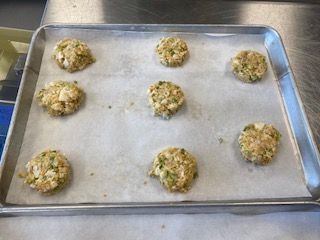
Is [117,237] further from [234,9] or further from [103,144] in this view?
[234,9]

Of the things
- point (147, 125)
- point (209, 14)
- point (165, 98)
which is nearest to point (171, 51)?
point (165, 98)

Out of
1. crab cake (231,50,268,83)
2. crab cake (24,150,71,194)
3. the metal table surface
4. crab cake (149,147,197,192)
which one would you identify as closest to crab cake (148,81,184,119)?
crab cake (149,147,197,192)

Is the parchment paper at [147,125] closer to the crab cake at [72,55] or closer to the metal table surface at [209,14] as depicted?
the crab cake at [72,55]

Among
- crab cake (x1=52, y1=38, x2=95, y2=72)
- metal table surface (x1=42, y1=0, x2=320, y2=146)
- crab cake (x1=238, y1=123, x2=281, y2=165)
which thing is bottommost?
crab cake (x1=238, y1=123, x2=281, y2=165)

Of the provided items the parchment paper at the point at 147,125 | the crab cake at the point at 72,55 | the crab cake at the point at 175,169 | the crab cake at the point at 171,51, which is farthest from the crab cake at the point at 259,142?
the crab cake at the point at 72,55

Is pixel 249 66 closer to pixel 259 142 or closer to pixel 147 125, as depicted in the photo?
pixel 259 142

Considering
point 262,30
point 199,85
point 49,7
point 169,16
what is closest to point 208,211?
point 199,85

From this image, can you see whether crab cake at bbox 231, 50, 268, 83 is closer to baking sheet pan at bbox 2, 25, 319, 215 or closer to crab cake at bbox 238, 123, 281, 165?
baking sheet pan at bbox 2, 25, 319, 215
